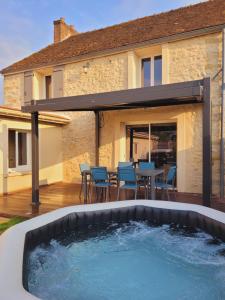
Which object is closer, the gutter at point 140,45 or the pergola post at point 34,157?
the pergola post at point 34,157

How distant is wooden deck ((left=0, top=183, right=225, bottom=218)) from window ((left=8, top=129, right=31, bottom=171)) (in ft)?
4.09

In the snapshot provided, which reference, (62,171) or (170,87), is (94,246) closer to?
(170,87)

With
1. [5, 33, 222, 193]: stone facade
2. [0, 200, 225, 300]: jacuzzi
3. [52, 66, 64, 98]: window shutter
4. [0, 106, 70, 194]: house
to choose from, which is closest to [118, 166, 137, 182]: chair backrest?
[0, 200, 225, 300]: jacuzzi

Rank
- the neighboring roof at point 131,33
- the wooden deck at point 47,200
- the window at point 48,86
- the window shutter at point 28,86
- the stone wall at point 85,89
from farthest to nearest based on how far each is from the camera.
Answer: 1. the window at point 48,86
2. the window shutter at point 28,86
3. the stone wall at point 85,89
4. the neighboring roof at point 131,33
5. the wooden deck at point 47,200

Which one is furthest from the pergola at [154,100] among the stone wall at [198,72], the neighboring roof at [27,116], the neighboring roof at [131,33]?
the neighboring roof at [131,33]

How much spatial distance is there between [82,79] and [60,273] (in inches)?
343

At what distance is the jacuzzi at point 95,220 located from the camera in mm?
3788

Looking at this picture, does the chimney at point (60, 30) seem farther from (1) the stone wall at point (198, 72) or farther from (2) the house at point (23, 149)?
(1) the stone wall at point (198, 72)

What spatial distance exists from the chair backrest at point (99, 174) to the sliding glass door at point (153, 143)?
3.34 metres

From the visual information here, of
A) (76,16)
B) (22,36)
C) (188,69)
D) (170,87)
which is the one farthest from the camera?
(22,36)

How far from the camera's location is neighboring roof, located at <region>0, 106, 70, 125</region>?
347 inches

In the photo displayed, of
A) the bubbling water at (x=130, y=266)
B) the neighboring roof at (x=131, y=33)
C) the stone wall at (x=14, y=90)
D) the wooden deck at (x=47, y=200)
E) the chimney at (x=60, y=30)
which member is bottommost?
the bubbling water at (x=130, y=266)

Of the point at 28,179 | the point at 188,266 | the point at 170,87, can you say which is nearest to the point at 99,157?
the point at 28,179

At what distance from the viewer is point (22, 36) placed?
17.2 m
